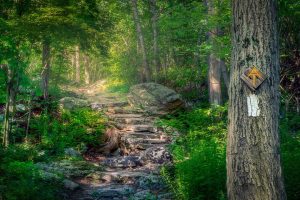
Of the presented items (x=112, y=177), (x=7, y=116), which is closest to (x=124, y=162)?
(x=112, y=177)

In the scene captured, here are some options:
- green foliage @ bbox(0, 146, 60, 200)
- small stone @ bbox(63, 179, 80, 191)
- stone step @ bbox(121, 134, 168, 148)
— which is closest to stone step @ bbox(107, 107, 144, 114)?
stone step @ bbox(121, 134, 168, 148)

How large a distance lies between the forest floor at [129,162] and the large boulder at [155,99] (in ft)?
1.56

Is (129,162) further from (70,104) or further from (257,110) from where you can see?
(257,110)

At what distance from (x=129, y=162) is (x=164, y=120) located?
2465 mm

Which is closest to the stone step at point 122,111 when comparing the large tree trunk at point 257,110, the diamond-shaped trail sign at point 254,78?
the large tree trunk at point 257,110

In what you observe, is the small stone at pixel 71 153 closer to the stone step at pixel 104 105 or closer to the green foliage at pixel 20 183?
the green foliage at pixel 20 183

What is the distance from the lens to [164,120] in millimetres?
11016

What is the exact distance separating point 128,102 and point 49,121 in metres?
5.22

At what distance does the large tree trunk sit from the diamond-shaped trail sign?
0.06 meters

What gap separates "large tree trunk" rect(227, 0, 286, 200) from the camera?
13.7 feet

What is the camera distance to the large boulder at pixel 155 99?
46.8 ft

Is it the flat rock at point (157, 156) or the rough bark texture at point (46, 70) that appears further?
the rough bark texture at point (46, 70)

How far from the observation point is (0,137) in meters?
8.80

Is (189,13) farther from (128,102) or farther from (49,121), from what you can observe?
(49,121)
